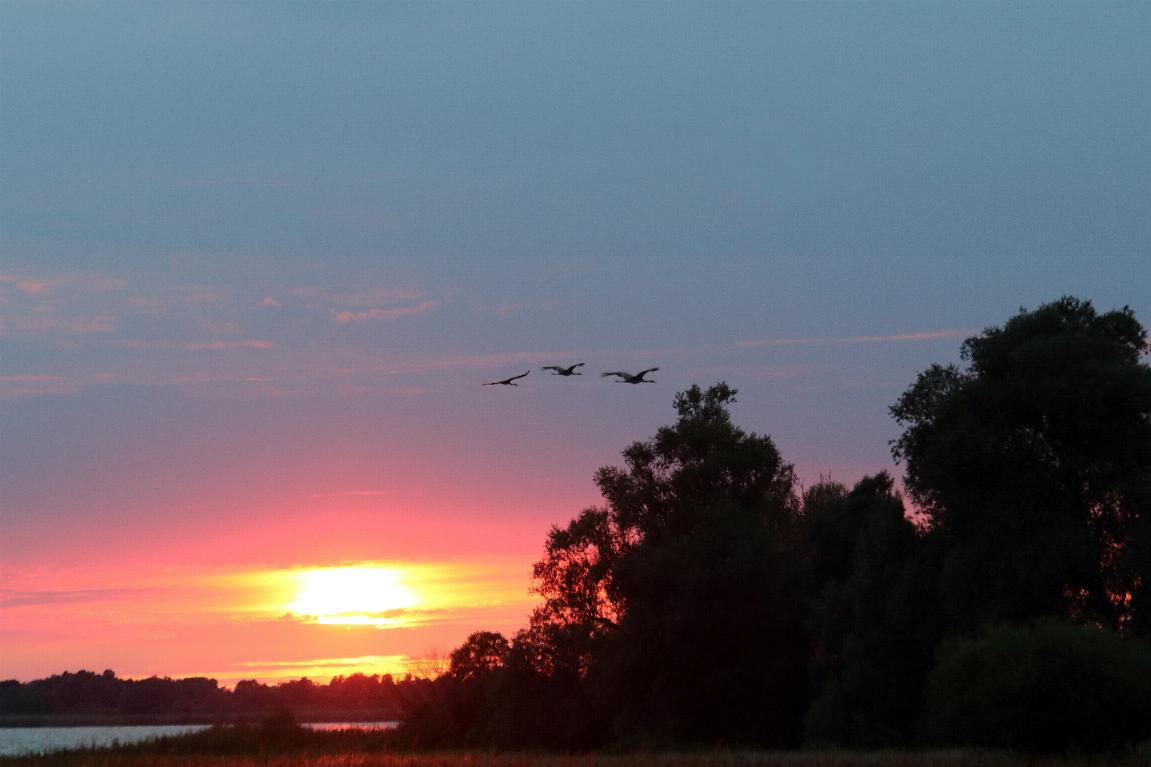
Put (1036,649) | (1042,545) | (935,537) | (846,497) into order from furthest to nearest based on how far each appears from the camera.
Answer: (846,497) < (935,537) < (1042,545) < (1036,649)

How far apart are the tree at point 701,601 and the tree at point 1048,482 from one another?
41.7 feet

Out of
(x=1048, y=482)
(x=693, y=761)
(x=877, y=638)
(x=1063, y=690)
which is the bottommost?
(x=693, y=761)

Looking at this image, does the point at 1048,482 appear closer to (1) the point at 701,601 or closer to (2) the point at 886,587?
(2) the point at 886,587

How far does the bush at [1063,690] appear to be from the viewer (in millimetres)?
32844

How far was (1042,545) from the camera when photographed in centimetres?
3988

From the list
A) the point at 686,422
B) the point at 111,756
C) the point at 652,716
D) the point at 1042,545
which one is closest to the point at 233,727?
the point at 111,756

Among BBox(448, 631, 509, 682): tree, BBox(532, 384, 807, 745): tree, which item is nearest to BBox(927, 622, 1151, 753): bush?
BBox(532, 384, 807, 745): tree

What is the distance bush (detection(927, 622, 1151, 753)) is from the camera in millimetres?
32844

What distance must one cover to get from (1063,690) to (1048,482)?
9.97 metres

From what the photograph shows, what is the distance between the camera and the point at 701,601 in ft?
178

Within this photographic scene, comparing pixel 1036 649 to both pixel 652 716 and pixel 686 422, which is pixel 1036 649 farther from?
pixel 686 422

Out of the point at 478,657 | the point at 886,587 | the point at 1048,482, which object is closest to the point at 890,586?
the point at 886,587

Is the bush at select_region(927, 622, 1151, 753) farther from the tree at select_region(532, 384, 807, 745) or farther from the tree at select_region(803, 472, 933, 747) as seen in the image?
the tree at select_region(532, 384, 807, 745)

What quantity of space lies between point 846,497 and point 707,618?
7.57 m
